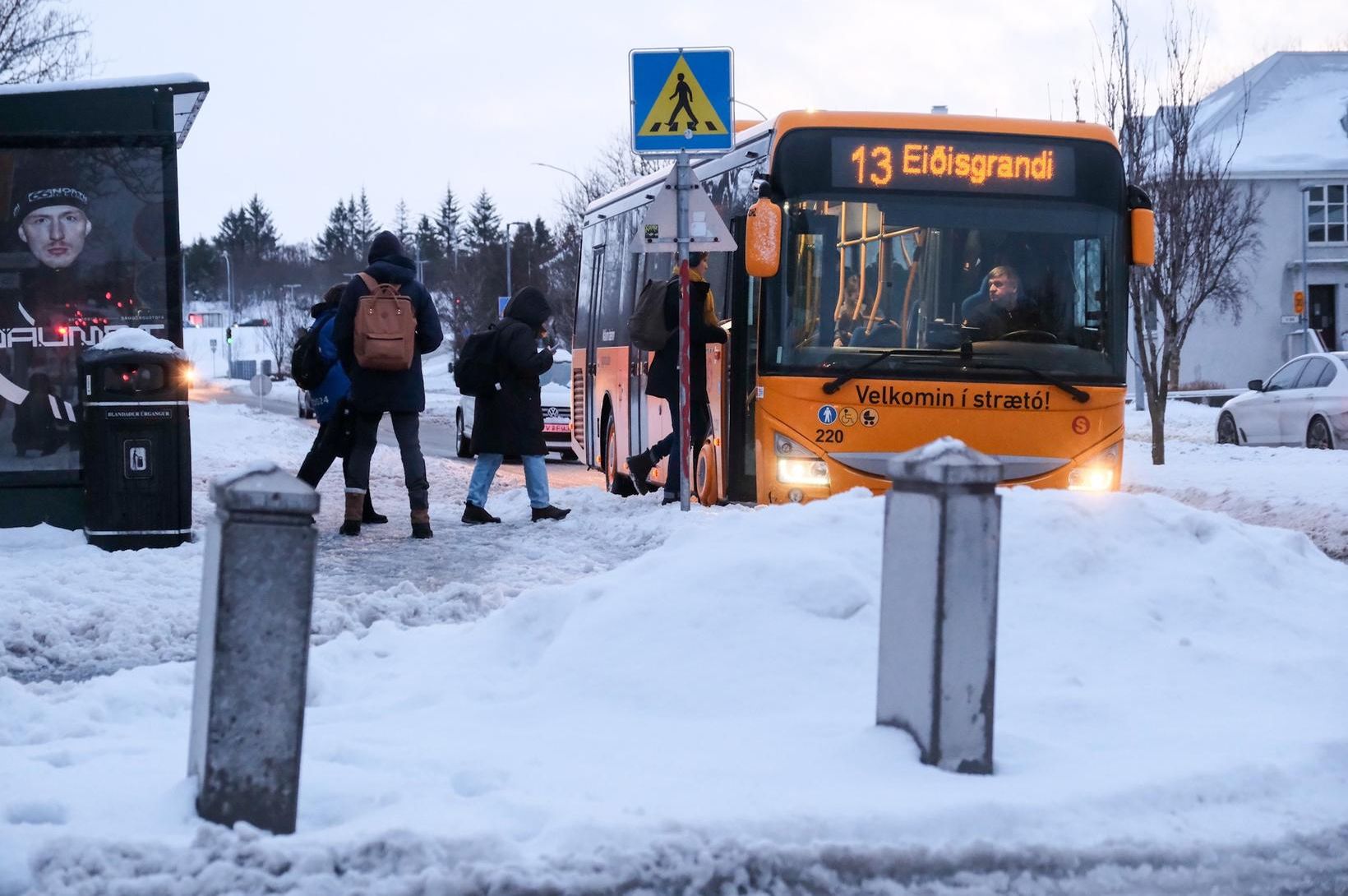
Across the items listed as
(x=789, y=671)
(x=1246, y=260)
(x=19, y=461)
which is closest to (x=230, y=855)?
(x=789, y=671)

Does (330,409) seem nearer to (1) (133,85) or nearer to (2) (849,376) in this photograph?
(1) (133,85)

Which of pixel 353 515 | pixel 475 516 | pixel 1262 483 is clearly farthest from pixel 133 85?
pixel 1262 483

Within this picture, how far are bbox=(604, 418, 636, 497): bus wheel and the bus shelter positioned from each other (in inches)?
258

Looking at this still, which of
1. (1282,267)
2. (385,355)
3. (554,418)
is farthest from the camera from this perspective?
(1282,267)

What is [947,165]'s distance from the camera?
36.8 feet

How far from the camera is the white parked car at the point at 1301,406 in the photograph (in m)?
22.6

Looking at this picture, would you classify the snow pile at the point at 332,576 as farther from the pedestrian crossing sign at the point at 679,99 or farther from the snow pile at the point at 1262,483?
the snow pile at the point at 1262,483

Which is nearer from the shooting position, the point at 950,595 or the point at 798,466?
the point at 950,595

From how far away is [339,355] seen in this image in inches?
487

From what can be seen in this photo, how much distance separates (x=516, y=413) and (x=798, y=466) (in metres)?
2.90

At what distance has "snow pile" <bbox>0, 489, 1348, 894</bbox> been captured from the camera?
4.16 metres

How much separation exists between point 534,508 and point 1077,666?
7678 millimetres

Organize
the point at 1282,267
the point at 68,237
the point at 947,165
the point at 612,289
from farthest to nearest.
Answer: the point at 1282,267
the point at 612,289
the point at 947,165
the point at 68,237

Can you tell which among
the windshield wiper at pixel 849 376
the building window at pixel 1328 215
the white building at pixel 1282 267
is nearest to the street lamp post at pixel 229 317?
the white building at pixel 1282 267
